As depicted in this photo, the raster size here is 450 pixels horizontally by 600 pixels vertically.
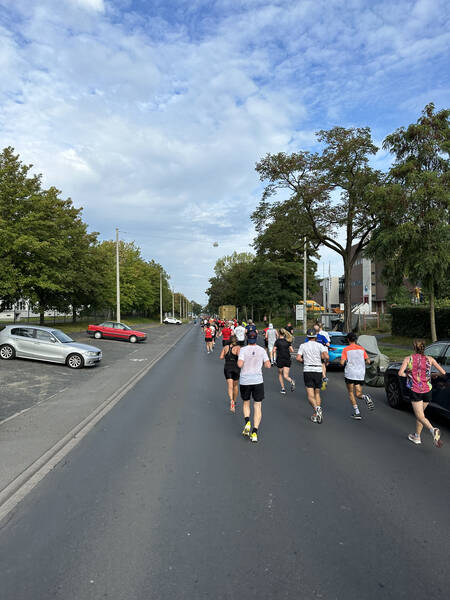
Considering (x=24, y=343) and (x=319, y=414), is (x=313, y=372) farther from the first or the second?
(x=24, y=343)

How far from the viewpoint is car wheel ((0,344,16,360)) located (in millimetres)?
15930

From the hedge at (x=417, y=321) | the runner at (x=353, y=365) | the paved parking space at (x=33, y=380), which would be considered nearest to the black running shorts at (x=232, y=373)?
the runner at (x=353, y=365)

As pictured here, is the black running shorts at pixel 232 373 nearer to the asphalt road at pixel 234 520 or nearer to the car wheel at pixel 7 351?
the asphalt road at pixel 234 520

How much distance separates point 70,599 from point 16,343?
1482 centimetres

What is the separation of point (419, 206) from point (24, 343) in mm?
15526

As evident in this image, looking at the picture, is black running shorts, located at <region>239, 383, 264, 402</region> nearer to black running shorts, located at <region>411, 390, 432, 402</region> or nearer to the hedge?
black running shorts, located at <region>411, 390, 432, 402</region>

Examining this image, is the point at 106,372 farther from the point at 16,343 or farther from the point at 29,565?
the point at 29,565

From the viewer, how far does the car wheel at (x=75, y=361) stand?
15.6m

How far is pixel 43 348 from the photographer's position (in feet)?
51.4

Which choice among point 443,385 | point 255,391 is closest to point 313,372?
point 255,391

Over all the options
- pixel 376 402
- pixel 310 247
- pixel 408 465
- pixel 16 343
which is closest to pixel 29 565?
pixel 408 465

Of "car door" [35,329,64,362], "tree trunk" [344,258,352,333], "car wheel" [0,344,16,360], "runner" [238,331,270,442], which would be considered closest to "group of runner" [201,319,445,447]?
"runner" [238,331,270,442]

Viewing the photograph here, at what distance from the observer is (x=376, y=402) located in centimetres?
973

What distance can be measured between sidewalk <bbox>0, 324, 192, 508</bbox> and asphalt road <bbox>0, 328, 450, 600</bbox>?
426 mm
